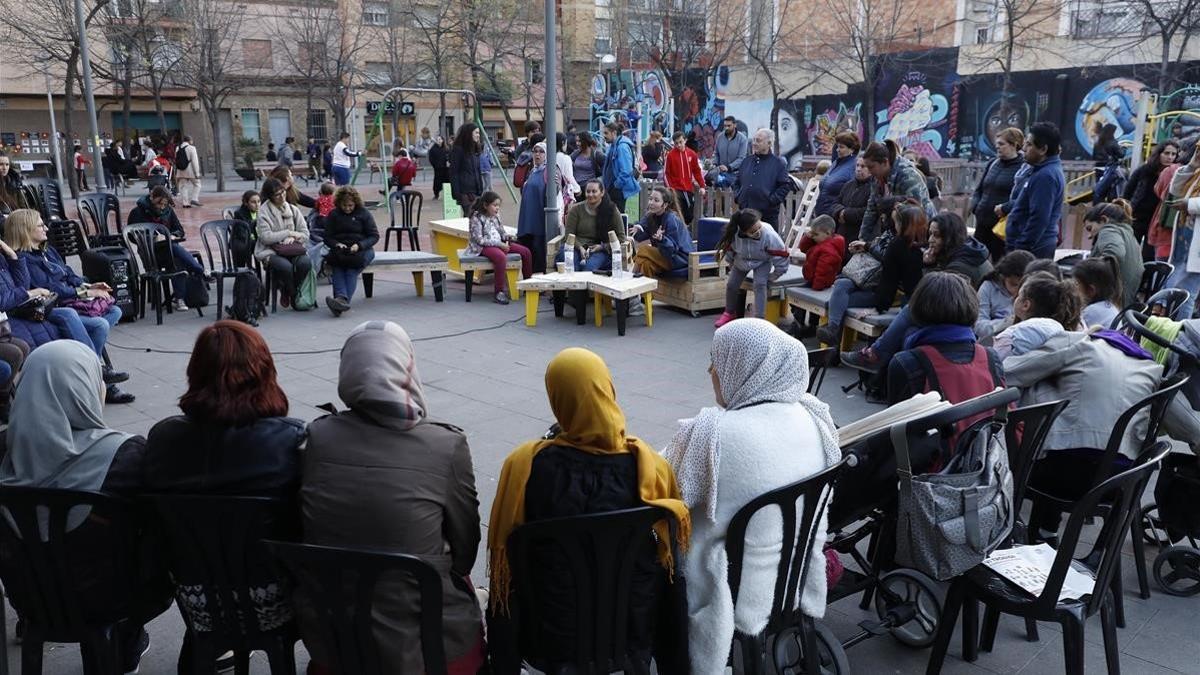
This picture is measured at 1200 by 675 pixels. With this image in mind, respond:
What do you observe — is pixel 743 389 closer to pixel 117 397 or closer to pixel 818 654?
Result: pixel 818 654

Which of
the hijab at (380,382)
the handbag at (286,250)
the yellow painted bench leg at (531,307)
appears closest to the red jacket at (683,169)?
the yellow painted bench leg at (531,307)

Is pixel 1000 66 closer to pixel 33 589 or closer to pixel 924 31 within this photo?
pixel 924 31

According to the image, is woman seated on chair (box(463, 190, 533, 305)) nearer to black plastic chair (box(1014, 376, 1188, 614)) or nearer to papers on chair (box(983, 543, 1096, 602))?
black plastic chair (box(1014, 376, 1188, 614))

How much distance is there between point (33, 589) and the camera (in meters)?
2.74

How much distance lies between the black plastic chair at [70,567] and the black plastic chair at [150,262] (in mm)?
6679

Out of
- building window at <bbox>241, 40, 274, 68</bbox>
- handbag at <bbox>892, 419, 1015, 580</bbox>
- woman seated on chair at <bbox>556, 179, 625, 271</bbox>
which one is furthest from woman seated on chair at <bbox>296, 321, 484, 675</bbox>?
building window at <bbox>241, 40, 274, 68</bbox>

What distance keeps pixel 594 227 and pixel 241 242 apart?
3.66 meters

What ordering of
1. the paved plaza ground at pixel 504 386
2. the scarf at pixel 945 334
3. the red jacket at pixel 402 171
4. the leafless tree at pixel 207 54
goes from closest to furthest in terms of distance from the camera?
1. the paved plaza ground at pixel 504 386
2. the scarf at pixel 945 334
3. the red jacket at pixel 402 171
4. the leafless tree at pixel 207 54

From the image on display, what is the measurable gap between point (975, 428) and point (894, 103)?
25657 mm

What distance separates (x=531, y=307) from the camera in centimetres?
896

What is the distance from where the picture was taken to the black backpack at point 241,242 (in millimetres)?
9680

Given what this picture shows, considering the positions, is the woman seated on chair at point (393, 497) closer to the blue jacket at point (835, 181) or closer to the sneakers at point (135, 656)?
the sneakers at point (135, 656)

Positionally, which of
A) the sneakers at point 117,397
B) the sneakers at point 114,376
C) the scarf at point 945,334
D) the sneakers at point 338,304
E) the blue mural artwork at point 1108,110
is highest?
the blue mural artwork at point 1108,110

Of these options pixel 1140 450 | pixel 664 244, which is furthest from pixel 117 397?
pixel 1140 450
